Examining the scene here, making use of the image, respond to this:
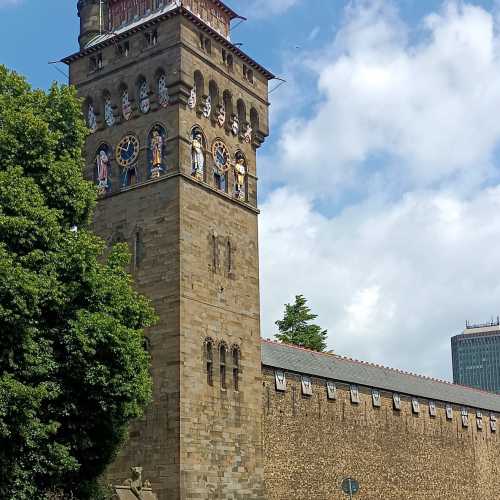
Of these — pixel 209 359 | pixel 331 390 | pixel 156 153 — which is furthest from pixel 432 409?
pixel 156 153

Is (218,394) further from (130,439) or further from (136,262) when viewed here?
(136,262)

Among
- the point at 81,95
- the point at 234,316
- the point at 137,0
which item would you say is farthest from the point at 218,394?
the point at 137,0

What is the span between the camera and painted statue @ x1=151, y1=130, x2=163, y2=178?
1383 inches

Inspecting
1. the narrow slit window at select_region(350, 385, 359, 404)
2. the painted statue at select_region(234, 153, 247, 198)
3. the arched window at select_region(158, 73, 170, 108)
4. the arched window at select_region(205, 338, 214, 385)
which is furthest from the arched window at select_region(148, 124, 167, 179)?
the narrow slit window at select_region(350, 385, 359, 404)

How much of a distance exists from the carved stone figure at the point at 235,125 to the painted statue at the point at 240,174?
98 centimetres

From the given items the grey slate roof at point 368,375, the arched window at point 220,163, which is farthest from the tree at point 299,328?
the arched window at point 220,163

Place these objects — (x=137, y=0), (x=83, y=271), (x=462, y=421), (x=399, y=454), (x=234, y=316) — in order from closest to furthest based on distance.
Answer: (x=83, y=271) < (x=234, y=316) < (x=137, y=0) < (x=399, y=454) < (x=462, y=421)

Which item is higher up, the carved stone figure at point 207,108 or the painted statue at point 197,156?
the carved stone figure at point 207,108

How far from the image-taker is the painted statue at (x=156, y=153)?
35125 millimetres

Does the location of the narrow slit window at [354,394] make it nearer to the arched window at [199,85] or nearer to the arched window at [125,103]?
the arched window at [199,85]

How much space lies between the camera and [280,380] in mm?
37688

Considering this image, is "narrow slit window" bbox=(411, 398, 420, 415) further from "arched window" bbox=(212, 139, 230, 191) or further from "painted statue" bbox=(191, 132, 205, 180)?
"painted statue" bbox=(191, 132, 205, 180)

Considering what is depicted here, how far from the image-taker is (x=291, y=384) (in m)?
38.2

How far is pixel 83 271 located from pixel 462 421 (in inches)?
1258
